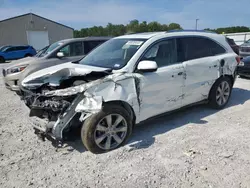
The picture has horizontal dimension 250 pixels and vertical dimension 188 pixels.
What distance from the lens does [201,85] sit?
455cm

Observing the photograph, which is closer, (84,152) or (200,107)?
(84,152)

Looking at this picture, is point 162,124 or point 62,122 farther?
point 162,124

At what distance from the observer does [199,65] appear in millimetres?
4398

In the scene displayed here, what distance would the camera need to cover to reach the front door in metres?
3.63

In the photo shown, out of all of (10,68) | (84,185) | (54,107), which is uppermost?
(10,68)

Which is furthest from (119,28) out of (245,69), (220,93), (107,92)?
(107,92)

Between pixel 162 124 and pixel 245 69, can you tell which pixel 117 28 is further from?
pixel 162 124

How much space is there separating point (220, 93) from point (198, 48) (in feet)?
3.91

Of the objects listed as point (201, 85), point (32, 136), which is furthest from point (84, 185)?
point (201, 85)

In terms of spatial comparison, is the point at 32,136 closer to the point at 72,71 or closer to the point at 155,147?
the point at 72,71

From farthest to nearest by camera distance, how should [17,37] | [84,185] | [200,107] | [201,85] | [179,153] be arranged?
[17,37] < [200,107] < [201,85] < [179,153] < [84,185]

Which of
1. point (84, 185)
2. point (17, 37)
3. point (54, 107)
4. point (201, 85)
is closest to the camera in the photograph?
point (84, 185)

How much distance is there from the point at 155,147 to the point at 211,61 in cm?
227

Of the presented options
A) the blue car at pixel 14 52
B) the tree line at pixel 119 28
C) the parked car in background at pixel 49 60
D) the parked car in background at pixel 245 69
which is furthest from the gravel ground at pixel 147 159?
the tree line at pixel 119 28
